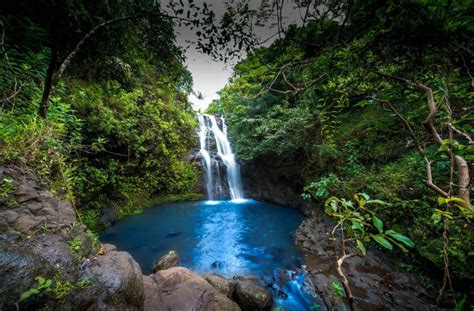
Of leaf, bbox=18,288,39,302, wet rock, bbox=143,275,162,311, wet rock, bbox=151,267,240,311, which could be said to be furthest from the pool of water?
leaf, bbox=18,288,39,302

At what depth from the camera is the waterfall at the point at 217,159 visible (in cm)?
1123

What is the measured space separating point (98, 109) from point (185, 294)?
5.30 m

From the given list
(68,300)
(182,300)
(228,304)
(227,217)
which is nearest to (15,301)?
(68,300)

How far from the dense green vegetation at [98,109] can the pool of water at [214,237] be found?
1078mm

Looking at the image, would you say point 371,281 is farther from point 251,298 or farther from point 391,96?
point 391,96

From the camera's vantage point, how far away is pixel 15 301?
1374 millimetres

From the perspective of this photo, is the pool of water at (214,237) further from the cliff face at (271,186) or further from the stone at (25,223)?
the stone at (25,223)

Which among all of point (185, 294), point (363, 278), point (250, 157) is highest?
point (250, 157)

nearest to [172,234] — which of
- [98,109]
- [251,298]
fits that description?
[251,298]

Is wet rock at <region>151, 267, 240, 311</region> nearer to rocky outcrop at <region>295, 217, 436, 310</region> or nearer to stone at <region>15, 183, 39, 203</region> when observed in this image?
stone at <region>15, 183, 39, 203</region>

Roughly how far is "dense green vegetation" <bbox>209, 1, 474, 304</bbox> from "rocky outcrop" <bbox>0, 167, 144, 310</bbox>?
→ 89.9 inches

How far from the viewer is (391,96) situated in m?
1.75

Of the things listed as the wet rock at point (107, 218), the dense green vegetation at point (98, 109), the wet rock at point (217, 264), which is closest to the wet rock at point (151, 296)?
the dense green vegetation at point (98, 109)

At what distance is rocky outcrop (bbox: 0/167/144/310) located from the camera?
148 cm
